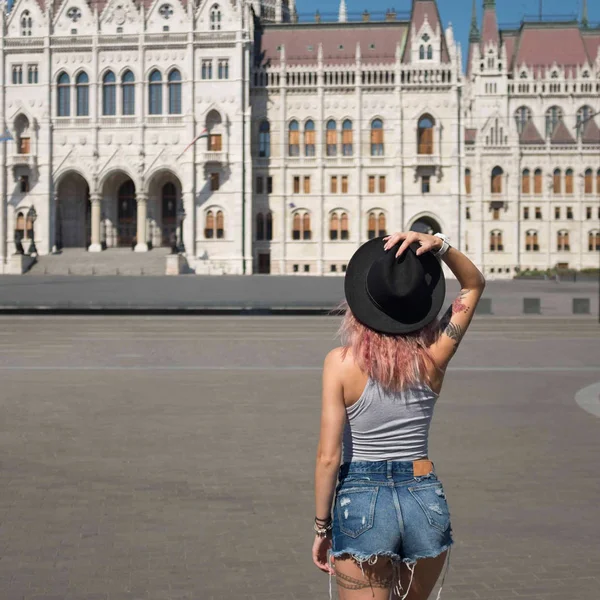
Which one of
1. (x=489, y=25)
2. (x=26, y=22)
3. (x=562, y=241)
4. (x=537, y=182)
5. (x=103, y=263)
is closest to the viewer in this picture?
(x=103, y=263)

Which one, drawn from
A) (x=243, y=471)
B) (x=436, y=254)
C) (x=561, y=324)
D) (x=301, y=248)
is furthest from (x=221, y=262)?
(x=436, y=254)

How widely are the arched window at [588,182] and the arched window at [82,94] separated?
1558 inches

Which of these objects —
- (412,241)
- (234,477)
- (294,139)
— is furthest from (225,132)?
(412,241)

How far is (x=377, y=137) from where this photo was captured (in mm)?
75188

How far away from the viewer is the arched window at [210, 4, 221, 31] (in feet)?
240

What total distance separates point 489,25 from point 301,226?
113ft

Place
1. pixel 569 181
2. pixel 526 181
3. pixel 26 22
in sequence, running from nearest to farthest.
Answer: pixel 26 22
pixel 526 181
pixel 569 181

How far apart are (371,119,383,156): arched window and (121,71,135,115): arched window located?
17443 mm

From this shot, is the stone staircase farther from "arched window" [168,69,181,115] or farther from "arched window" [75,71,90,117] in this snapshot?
"arched window" [75,71,90,117]

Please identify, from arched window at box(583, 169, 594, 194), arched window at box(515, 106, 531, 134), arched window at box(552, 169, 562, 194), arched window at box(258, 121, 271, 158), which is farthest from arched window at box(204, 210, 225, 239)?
arched window at box(515, 106, 531, 134)

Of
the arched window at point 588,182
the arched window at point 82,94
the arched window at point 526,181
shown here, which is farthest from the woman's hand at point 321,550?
the arched window at point 588,182

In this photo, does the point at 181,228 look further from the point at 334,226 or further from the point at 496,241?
the point at 496,241

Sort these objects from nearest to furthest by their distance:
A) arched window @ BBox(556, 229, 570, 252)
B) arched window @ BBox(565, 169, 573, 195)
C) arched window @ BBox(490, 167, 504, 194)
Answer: arched window @ BBox(556, 229, 570, 252) → arched window @ BBox(490, 167, 504, 194) → arched window @ BBox(565, 169, 573, 195)

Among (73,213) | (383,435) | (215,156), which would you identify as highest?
(215,156)
